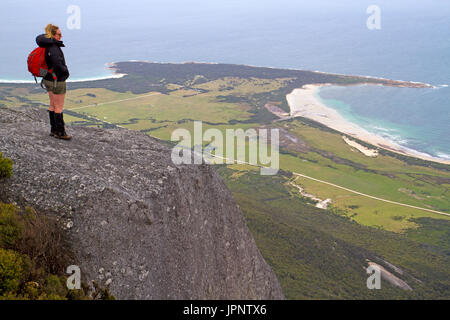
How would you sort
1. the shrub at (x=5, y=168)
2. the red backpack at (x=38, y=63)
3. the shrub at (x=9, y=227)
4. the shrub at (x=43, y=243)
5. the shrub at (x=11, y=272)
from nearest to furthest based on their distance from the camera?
the shrub at (x=11, y=272)
the shrub at (x=9, y=227)
the shrub at (x=43, y=243)
the shrub at (x=5, y=168)
the red backpack at (x=38, y=63)

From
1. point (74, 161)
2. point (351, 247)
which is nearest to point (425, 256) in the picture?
point (351, 247)

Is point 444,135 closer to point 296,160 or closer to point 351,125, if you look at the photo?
point 351,125

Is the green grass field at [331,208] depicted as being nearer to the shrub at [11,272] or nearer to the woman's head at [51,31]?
the woman's head at [51,31]

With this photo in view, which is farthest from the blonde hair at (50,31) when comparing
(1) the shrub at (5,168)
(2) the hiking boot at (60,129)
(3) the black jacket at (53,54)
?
(1) the shrub at (5,168)

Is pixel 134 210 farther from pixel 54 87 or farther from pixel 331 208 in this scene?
pixel 331 208

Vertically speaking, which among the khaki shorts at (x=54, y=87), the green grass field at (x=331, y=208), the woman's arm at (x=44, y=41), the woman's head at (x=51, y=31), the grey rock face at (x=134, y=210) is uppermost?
the woman's head at (x=51, y=31)

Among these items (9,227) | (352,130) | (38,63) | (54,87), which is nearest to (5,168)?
(9,227)
